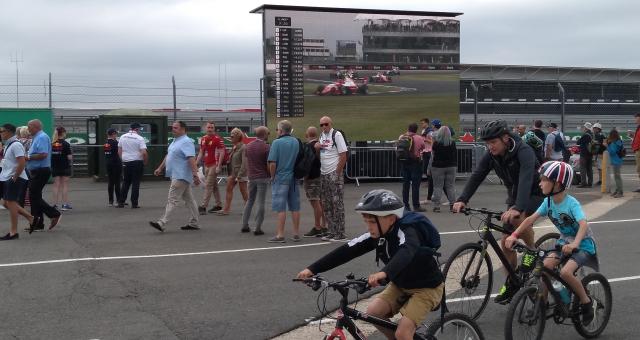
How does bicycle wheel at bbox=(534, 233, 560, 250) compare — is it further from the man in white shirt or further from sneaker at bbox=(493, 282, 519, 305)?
the man in white shirt

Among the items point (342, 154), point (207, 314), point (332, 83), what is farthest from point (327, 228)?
point (332, 83)

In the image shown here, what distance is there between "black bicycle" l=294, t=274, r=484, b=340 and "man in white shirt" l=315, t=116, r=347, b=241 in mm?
6298

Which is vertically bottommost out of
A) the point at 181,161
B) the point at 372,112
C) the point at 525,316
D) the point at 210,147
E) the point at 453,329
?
the point at 525,316

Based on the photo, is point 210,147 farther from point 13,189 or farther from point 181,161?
point 13,189

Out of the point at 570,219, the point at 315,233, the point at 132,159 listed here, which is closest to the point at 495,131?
the point at 570,219

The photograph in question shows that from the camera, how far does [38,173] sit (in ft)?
39.5

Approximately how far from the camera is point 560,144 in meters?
18.5

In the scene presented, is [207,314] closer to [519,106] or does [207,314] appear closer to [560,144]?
[560,144]

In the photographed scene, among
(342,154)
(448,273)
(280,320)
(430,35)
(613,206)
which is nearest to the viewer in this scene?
(448,273)

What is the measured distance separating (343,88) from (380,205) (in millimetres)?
17221

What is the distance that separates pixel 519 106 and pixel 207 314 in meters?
30.4

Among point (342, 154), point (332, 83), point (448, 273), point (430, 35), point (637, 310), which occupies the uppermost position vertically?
→ point (430, 35)

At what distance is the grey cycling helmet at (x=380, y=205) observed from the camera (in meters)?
4.54

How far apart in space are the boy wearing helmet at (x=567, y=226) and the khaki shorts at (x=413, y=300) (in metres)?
1.42
